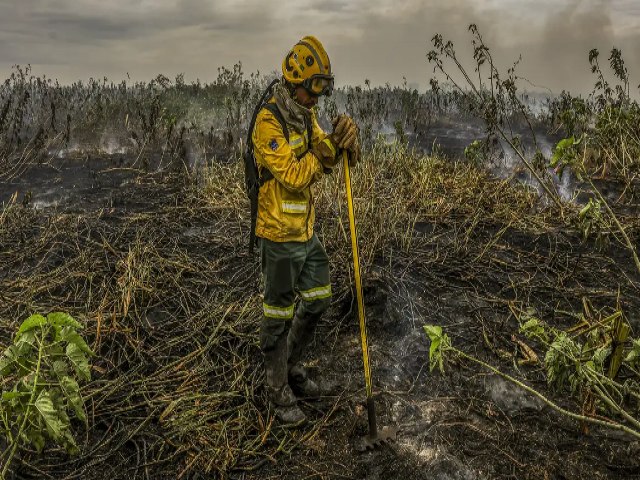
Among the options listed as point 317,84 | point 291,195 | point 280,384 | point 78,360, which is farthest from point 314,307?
point 78,360

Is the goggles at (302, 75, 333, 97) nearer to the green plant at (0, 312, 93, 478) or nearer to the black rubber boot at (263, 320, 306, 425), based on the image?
the black rubber boot at (263, 320, 306, 425)

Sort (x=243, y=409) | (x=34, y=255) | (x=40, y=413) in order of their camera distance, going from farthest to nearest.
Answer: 1. (x=34, y=255)
2. (x=243, y=409)
3. (x=40, y=413)

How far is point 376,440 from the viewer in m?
Result: 3.06

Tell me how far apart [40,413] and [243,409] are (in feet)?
4.74

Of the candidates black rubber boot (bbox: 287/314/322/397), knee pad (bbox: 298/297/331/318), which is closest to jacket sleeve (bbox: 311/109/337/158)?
knee pad (bbox: 298/297/331/318)

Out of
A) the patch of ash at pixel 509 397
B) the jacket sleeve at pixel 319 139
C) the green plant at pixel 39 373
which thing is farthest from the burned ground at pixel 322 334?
the jacket sleeve at pixel 319 139

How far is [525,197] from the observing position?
6191mm

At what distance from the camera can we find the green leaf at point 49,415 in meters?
2.11

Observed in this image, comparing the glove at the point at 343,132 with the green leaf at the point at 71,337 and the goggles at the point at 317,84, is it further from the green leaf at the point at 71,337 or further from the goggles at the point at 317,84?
the green leaf at the point at 71,337

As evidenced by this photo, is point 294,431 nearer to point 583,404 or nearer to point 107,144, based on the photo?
point 583,404

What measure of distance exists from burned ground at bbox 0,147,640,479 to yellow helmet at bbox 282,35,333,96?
5.62ft

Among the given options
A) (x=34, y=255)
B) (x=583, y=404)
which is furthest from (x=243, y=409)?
(x=34, y=255)

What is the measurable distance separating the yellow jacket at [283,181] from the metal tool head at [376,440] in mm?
1192

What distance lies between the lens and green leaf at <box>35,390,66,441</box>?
2.11 meters
